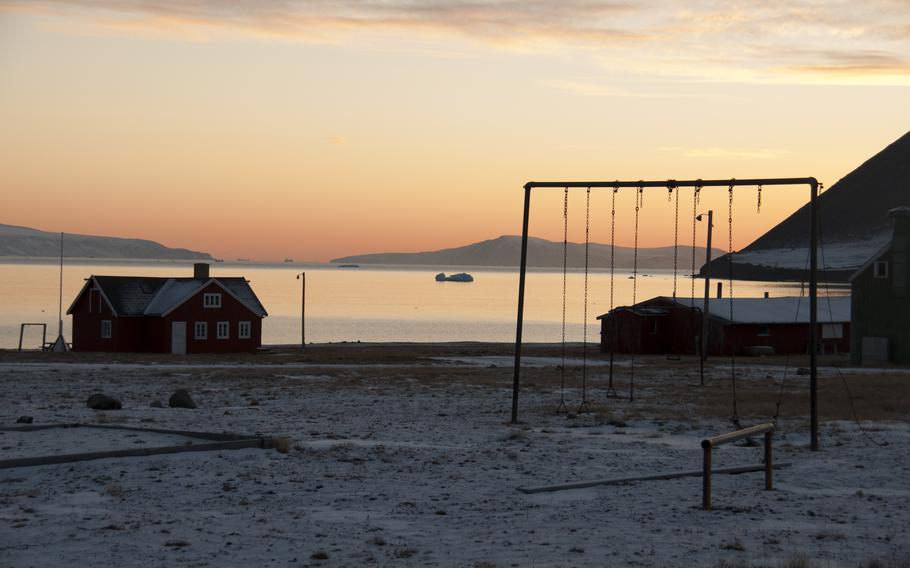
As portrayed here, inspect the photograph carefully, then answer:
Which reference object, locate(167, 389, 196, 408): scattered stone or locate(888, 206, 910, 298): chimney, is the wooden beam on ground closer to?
locate(167, 389, 196, 408): scattered stone

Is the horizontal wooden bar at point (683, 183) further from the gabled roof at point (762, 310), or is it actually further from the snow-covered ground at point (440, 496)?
the gabled roof at point (762, 310)

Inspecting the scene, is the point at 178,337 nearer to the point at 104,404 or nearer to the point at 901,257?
the point at 901,257

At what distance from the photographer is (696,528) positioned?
14.6 meters

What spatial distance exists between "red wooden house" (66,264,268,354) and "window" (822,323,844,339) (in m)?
40.7

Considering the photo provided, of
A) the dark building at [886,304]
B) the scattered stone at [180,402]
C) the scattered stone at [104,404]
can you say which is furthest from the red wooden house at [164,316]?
the scattered stone at [104,404]

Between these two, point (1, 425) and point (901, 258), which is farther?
point (901, 258)

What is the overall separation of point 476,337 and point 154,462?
120029 mm

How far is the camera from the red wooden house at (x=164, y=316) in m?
71.9

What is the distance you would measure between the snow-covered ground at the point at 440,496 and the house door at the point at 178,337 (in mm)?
42735

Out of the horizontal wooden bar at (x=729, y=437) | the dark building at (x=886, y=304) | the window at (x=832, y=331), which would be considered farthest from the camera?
the window at (x=832, y=331)

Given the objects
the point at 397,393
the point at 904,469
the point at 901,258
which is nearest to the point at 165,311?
the point at 397,393

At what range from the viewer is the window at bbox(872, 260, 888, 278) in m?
64.9

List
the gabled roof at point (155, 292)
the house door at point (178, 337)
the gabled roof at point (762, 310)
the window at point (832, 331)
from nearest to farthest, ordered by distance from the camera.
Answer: the house door at point (178, 337)
the gabled roof at point (155, 292)
the gabled roof at point (762, 310)
the window at point (832, 331)

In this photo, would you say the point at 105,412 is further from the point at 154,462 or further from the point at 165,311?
the point at 165,311
